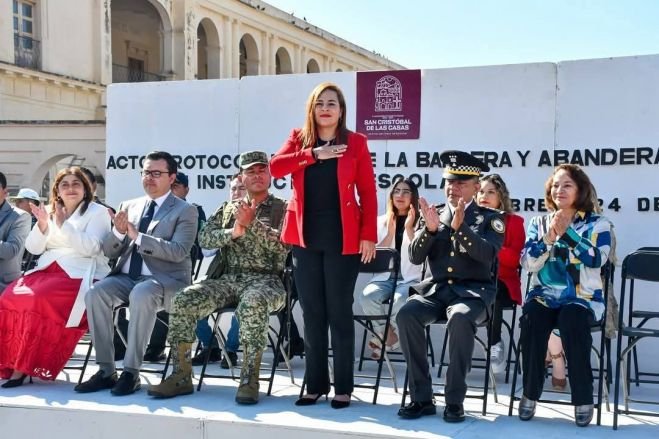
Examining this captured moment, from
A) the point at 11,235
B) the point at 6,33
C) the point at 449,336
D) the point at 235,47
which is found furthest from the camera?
the point at 235,47

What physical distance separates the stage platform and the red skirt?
0.72 ft

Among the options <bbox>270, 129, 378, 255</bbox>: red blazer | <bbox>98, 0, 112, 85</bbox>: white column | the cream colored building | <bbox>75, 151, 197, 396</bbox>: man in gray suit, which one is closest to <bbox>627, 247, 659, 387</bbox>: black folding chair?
<bbox>270, 129, 378, 255</bbox>: red blazer

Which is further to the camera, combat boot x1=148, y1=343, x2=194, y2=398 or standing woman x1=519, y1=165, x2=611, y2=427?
combat boot x1=148, y1=343, x2=194, y2=398

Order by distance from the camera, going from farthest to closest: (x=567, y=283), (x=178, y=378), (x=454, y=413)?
(x=178, y=378)
(x=567, y=283)
(x=454, y=413)

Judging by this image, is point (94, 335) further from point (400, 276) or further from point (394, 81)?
point (394, 81)

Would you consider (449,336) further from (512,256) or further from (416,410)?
(512,256)

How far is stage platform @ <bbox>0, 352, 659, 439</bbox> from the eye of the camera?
4.20 m

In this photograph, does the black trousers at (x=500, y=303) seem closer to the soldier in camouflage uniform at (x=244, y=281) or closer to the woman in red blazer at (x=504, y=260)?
the woman in red blazer at (x=504, y=260)

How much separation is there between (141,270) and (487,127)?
298 cm

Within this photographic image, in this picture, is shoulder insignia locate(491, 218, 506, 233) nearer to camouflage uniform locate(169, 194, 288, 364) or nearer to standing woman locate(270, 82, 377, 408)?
standing woman locate(270, 82, 377, 408)

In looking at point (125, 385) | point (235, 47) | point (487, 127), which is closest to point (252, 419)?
point (125, 385)

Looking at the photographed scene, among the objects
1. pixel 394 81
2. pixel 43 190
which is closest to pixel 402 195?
pixel 394 81

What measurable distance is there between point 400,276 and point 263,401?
67.6 inches

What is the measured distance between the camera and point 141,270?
5.50 m
